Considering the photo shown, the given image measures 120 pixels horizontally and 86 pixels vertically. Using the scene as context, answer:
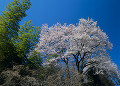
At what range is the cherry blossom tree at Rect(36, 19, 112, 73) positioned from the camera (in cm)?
995

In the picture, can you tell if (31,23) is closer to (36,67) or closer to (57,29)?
(57,29)

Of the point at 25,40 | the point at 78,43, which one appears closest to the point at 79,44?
the point at 78,43

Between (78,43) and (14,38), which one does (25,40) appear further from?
(78,43)

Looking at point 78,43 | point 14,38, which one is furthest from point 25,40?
point 78,43

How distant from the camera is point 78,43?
10.0m

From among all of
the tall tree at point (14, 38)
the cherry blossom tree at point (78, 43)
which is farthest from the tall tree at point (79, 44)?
the tall tree at point (14, 38)

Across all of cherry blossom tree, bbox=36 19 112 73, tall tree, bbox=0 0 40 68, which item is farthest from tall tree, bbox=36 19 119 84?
tall tree, bbox=0 0 40 68

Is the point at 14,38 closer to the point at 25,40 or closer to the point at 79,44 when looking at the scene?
the point at 25,40

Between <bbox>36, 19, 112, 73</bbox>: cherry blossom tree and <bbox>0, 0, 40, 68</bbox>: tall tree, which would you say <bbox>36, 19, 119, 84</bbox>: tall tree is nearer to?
<bbox>36, 19, 112, 73</bbox>: cherry blossom tree

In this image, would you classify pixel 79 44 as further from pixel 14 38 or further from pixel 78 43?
pixel 14 38

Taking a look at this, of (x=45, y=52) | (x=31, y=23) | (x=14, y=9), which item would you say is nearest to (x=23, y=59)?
(x=45, y=52)

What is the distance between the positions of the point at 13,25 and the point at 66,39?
6.87 metres

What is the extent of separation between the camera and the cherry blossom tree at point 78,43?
32.7ft

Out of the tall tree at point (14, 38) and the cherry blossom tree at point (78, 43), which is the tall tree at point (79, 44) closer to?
the cherry blossom tree at point (78, 43)
